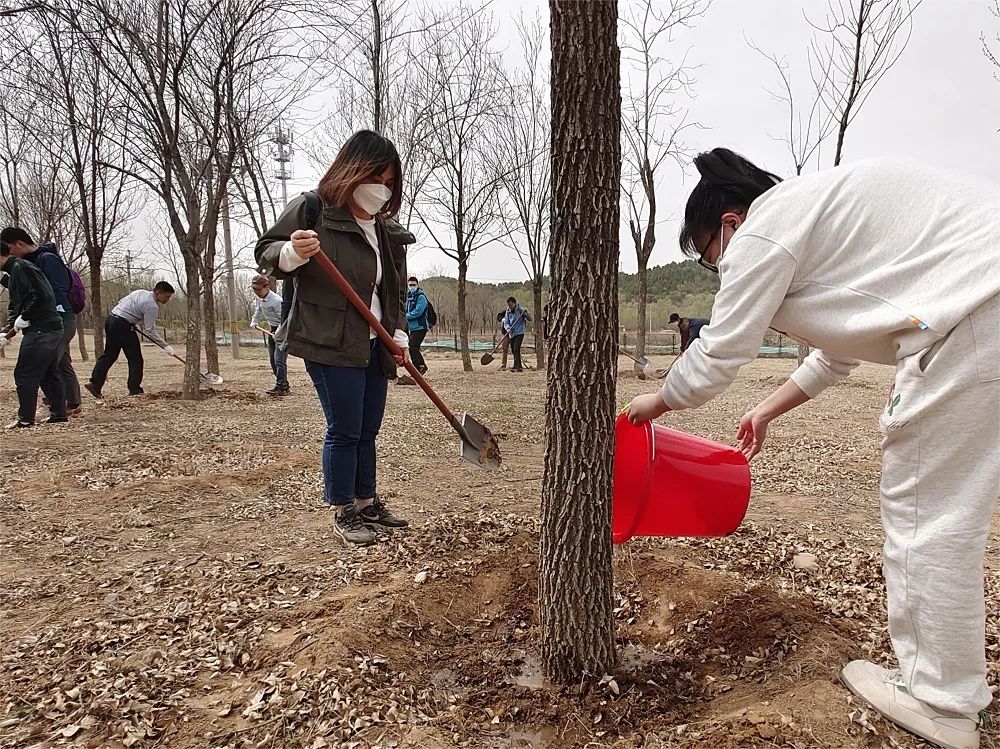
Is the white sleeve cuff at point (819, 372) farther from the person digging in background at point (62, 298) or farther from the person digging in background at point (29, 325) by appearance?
the person digging in background at point (62, 298)

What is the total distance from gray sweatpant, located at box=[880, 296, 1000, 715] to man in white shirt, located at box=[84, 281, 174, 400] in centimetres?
801

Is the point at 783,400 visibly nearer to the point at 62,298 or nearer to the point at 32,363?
the point at 32,363

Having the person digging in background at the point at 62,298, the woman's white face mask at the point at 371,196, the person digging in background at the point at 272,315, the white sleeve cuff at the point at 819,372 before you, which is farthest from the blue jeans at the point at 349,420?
the person digging in background at the point at 272,315

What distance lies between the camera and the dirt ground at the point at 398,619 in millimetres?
1673

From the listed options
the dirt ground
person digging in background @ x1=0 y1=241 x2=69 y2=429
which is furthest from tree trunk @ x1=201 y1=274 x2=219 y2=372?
the dirt ground

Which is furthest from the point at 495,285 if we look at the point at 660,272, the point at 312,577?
the point at 312,577

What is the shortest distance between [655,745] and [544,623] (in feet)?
1.48

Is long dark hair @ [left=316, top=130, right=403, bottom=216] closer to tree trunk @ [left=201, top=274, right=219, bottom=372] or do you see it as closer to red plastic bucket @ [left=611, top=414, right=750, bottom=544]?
red plastic bucket @ [left=611, top=414, right=750, bottom=544]

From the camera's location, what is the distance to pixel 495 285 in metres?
42.2

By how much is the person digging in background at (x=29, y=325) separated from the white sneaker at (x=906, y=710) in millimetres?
6435

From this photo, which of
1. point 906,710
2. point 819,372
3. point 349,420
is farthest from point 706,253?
point 349,420

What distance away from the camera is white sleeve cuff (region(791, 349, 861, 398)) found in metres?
1.88

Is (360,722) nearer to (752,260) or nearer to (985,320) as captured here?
(752,260)

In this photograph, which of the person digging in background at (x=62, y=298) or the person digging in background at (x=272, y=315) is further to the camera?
the person digging in background at (x=272, y=315)
